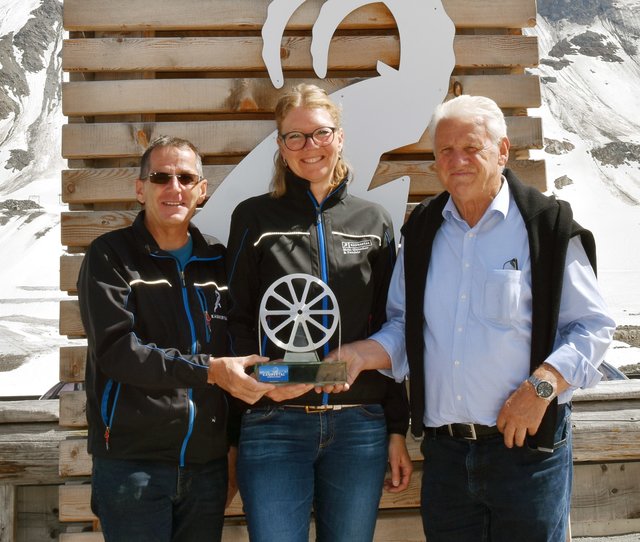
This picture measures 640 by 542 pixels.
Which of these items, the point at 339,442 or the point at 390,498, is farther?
the point at 390,498

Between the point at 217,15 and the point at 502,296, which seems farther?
the point at 217,15

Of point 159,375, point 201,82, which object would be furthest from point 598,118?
point 159,375

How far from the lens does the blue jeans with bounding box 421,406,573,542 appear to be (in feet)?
8.36

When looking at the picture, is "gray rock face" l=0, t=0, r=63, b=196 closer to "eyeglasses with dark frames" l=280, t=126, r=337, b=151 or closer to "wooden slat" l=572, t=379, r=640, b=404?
"wooden slat" l=572, t=379, r=640, b=404

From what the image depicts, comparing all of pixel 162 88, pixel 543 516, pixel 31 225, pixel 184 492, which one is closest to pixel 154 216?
pixel 184 492

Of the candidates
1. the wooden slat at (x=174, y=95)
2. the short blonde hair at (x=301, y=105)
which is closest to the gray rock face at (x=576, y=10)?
the wooden slat at (x=174, y=95)

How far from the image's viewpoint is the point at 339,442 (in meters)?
2.75

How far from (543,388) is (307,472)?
93 cm

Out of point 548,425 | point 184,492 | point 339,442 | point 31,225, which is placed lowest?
point 31,225

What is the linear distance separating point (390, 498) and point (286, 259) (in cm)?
166

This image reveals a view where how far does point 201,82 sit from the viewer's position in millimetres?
4027

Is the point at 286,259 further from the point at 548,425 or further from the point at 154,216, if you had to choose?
the point at 548,425

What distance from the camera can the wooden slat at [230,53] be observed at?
4.02 m

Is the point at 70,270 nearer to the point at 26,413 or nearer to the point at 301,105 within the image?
the point at 26,413
